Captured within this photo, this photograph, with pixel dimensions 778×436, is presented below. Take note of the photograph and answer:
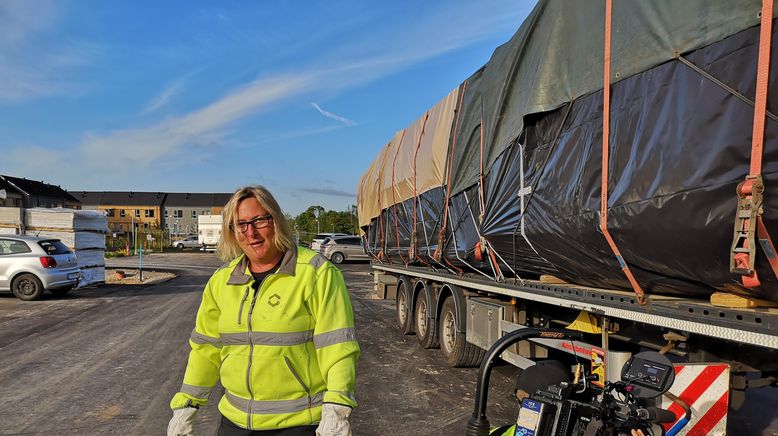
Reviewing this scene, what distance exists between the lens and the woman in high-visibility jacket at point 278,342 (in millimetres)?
2336

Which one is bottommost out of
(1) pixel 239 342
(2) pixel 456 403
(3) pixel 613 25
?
(2) pixel 456 403

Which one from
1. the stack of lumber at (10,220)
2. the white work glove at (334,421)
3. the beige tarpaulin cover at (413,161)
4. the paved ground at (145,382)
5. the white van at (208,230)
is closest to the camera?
the white work glove at (334,421)

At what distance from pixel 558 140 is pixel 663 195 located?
54.4 inches

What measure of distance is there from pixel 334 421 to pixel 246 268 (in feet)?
2.70

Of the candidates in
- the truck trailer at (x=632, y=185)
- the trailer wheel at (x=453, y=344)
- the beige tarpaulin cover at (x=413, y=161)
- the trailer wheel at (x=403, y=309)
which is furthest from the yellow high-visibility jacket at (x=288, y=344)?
the trailer wheel at (x=403, y=309)

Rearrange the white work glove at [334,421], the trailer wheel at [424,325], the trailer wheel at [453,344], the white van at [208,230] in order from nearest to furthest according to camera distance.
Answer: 1. the white work glove at [334,421]
2. the trailer wheel at [453,344]
3. the trailer wheel at [424,325]
4. the white van at [208,230]

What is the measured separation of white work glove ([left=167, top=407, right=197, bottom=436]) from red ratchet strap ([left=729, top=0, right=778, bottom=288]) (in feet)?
8.27

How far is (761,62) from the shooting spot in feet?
7.92

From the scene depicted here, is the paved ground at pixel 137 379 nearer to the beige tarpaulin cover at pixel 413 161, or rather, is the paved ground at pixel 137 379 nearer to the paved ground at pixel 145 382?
the paved ground at pixel 145 382

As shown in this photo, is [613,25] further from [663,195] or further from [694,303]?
[694,303]

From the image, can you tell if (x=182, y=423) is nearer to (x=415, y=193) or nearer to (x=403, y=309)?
(x=415, y=193)

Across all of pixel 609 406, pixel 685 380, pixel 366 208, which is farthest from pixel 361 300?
pixel 609 406

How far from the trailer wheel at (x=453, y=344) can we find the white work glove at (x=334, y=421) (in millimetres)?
4948

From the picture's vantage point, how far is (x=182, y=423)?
2490 millimetres
